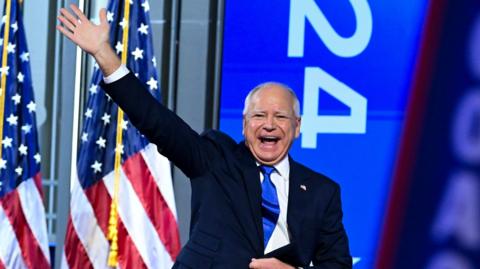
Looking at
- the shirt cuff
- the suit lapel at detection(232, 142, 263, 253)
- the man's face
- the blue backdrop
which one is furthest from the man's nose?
the blue backdrop

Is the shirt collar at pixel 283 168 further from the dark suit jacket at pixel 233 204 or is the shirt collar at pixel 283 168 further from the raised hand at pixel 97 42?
the raised hand at pixel 97 42

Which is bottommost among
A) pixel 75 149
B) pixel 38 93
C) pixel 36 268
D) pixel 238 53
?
pixel 36 268

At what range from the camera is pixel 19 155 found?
16.9ft

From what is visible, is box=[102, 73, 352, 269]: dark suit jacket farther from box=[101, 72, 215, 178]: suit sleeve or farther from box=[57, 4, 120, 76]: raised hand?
box=[57, 4, 120, 76]: raised hand

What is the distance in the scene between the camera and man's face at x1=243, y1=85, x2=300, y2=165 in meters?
2.57

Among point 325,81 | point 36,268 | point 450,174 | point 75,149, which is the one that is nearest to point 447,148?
point 450,174

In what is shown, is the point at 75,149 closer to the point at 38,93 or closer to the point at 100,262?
the point at 38,93

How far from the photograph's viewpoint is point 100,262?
4906 millimetres

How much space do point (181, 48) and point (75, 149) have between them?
1.03 metres

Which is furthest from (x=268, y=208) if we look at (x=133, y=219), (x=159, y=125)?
(x=133, y=219)

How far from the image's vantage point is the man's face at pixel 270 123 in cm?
257

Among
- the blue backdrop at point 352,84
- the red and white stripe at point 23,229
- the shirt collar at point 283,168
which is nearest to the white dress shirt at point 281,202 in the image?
the shirt collar at point 283,168

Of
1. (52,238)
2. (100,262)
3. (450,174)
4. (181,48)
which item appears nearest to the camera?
(450,174)

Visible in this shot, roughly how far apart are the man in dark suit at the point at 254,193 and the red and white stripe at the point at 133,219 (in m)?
2.25
